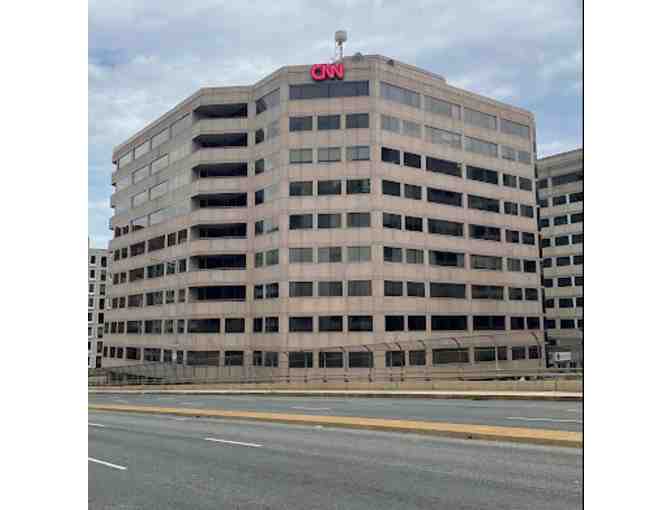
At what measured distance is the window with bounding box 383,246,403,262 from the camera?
174 ft

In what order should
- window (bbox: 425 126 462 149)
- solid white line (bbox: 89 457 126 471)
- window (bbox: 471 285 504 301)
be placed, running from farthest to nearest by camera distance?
window (bbox: 471 285 504 301), window (bbox: 425 126 462 149), solid white line (bbox: 89 457 126 471)

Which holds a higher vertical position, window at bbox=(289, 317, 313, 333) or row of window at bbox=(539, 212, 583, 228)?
Result: row of window at bbox=(539, 212, 583, 228)

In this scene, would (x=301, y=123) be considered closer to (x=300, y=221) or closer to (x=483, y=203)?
(x=300, y=221)

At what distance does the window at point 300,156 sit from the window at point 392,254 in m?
11.0

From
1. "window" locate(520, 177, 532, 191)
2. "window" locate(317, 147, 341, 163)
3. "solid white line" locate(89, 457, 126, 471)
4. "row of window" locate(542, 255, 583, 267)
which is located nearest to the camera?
"solid white line" locate(89, 457, 126, 471)

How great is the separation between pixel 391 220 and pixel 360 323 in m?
10.1

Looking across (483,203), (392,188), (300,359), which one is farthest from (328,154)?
(300,359)

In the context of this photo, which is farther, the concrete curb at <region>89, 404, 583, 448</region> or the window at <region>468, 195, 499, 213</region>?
the window at <region>468, 195, 499, 213</region>

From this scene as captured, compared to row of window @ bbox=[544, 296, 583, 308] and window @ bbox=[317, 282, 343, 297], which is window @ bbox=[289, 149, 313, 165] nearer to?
window @ bbox=[317, 282, 343, 297]

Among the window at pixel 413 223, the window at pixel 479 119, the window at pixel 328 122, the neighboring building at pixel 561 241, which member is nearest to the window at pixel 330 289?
the window at pixel 413 223

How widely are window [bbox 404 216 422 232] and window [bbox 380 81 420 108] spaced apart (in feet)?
37.2

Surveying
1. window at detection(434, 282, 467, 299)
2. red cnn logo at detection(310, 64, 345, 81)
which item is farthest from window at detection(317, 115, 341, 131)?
window at detection(434, 282, 467, 299)

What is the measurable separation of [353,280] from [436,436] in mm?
39151
